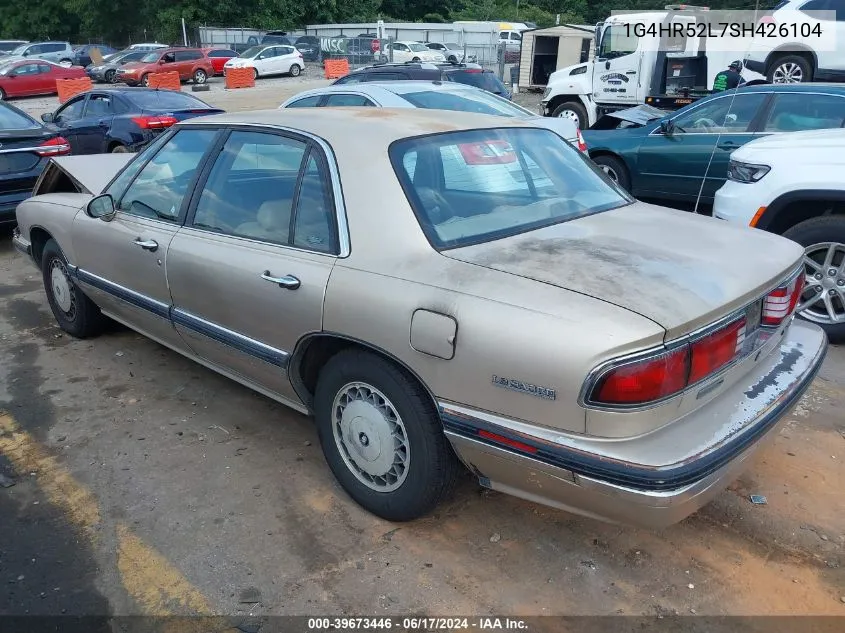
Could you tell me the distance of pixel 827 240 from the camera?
4.58 meters

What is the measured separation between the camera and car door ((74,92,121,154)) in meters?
10.6

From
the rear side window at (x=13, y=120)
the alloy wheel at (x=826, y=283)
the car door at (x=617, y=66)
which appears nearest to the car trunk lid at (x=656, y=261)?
the alloy wheel at (x=826, y=283)

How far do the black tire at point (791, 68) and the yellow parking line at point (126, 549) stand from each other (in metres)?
12.9

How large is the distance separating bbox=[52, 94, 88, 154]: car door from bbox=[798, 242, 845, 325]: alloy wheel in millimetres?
10303

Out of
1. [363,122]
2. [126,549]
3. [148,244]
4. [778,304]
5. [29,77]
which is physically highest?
[363,122]

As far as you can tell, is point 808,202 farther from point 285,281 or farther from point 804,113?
point 285,281

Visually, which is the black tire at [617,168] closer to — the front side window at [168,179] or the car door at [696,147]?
the car door at [696,147]

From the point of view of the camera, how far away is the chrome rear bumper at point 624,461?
2.16 m

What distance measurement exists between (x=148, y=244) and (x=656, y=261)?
266cm

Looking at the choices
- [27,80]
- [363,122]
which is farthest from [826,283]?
[27,80]

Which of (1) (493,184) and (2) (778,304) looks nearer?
(2) (778,304)

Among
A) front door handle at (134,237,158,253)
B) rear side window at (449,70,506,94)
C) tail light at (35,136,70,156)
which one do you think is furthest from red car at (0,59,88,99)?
front door handle at (134,237,158,253)

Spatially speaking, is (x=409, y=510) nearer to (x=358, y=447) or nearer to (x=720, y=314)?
(x=358, y=447)

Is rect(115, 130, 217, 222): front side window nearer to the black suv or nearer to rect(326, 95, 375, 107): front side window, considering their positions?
rect(326, 95, 375, 107): front side window
